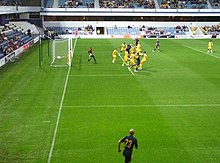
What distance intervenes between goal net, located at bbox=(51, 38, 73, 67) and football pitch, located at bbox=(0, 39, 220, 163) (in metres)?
1.89

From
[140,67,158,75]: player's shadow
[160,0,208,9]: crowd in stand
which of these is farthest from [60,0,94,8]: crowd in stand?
[140,67,158,75]: player's shadow

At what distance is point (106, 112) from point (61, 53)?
1921cm

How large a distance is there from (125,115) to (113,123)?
1.43 m

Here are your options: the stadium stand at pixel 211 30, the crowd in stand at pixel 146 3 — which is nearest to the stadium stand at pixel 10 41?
the crowd in stand at pixel 146 3

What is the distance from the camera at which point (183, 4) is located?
74.3m

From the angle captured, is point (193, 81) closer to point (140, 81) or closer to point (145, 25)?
point (140, 81)

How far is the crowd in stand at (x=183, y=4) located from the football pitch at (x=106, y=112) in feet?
136

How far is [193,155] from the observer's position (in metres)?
14.2

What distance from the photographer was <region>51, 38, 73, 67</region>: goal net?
3438 centimetres

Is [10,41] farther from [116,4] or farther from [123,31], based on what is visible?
[116,4]

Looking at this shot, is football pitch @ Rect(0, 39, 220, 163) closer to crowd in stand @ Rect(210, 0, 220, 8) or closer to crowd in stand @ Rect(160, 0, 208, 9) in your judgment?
crowd in stand @ Rect(160, 0, 208, 9)

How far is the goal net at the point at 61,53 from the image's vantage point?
113 ft

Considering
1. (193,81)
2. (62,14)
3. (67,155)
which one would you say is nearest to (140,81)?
(193,81)

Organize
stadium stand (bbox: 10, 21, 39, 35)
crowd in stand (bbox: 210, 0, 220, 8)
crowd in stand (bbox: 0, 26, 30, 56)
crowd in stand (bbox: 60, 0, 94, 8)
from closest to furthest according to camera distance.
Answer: crowd in stand (bbox: 0, 26, 30, 56)
stadium stand (bbox: 10, 21, 39, 35)
crowd in stand (bbox: 60, 0, 94, 8)
crowd in stand (bbox: 210, 0, 220, 8)
